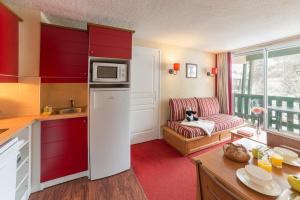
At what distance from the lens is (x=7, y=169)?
3.45ft

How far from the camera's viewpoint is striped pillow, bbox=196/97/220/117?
376 centimetres

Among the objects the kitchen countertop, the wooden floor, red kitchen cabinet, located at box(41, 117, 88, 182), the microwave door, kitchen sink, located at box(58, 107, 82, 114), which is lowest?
the wooden floor

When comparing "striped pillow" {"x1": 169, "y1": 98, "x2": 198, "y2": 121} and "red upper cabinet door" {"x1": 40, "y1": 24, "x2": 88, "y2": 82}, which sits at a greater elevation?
"red upper cabinet door" {"x1": 40, "y1": 24, "x2": 88, "y2": 82}

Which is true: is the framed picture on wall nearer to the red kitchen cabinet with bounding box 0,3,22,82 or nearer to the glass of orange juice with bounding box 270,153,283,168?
the glass of orange juice with bounding box 270,153,283,168

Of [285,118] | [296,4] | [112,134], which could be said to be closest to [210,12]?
[296,4]

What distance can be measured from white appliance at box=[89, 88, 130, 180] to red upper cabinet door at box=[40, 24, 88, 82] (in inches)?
20.4

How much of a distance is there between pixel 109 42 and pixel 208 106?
3.06 metres

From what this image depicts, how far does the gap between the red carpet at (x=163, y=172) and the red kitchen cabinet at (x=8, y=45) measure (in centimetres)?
210

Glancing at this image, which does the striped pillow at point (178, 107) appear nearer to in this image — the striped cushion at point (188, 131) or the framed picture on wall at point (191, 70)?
the striped cushion at point (188, 131)

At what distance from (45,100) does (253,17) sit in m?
3.41

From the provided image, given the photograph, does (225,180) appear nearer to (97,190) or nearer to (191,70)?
(97,190)

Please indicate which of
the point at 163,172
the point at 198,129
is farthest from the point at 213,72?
the point at 163,172

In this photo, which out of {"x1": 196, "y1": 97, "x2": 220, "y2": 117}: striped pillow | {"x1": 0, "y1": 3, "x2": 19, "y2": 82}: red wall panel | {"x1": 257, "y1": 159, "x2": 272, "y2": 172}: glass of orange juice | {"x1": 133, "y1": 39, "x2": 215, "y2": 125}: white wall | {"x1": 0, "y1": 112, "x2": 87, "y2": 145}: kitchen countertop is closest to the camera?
{"x1": 257, "y1": 159, "x2": 272, "y2": 172}: glass of orange juice

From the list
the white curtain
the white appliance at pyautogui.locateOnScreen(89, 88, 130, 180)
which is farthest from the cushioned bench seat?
the white appliance at pyautogui.locateOnScreen(89, 88, 130, 180)
